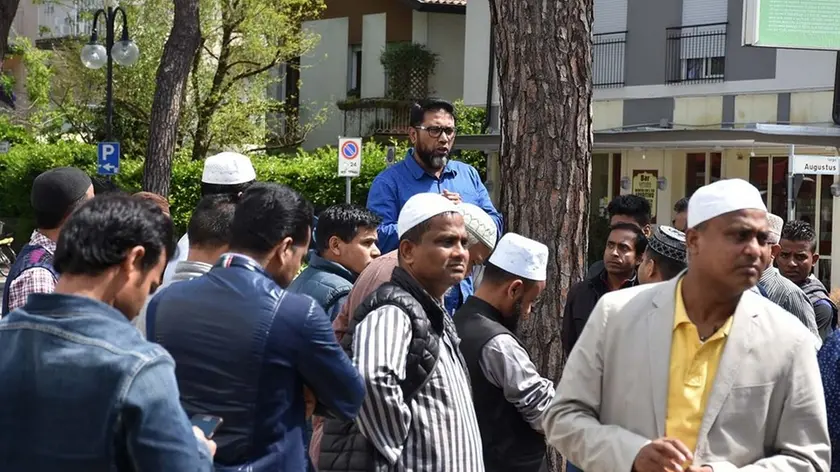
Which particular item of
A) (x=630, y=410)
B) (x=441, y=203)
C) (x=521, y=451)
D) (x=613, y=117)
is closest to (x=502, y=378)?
(x=521, y=451)

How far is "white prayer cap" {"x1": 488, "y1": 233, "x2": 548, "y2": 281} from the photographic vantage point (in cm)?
521

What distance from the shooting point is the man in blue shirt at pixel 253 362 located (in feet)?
12.6

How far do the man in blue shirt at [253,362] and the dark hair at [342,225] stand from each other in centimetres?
248

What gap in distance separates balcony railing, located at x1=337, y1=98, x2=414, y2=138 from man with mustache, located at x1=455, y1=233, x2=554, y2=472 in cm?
3057

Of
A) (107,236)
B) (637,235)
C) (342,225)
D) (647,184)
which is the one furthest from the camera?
(647,184)

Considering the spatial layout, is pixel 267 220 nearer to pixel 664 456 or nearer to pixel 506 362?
pixel 506 362

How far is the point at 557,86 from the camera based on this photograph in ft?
21.5

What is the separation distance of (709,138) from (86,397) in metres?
22.4

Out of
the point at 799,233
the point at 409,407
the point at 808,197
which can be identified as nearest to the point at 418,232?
the point at 409,407

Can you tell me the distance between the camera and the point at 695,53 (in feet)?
95.7

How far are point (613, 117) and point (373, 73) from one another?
1071 centimetres

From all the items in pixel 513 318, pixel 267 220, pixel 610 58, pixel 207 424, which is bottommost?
pixel 207 424

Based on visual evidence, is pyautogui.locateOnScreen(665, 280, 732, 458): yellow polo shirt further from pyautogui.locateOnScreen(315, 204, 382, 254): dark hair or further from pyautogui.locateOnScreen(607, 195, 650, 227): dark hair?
pyautogui.locateOnScreen(607, 195, 650, 227): dark hair

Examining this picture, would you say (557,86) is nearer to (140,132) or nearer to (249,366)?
(249,366)
